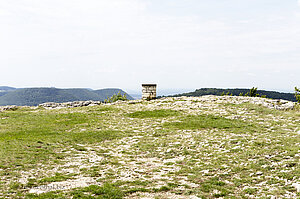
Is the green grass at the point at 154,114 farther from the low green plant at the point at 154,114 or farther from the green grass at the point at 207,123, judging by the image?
the green grass at the point at 207,123

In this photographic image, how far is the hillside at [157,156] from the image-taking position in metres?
9.80

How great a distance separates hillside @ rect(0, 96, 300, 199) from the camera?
9.80 metres

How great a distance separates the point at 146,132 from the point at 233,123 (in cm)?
864

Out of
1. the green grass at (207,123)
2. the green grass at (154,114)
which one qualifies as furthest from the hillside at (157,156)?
the green grass at (154,114)

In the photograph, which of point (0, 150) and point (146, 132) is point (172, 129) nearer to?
point (146, 132)

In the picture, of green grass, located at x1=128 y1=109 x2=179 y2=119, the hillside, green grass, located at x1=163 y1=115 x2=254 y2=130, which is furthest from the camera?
green grass, located at x1=128 y1=109 x2=179 y2=119

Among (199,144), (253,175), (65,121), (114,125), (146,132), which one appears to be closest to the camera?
(253,175)

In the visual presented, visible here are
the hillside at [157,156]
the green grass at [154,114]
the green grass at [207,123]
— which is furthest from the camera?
the green grass at [154,114]

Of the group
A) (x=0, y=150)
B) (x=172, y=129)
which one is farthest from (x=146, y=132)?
(x=0, y=150)

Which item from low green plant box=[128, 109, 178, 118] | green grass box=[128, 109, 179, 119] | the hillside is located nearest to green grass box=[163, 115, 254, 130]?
the hillside

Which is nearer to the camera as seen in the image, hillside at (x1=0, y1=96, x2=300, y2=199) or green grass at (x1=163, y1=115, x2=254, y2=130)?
hillside at (x1=0, y1=96, x2=300, y2=199)

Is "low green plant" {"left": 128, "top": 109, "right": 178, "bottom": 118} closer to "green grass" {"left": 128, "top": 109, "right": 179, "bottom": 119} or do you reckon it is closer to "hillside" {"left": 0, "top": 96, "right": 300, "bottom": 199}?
"green grass" {"left": 128, "top": 109, "right": 179, "bottom": 119}

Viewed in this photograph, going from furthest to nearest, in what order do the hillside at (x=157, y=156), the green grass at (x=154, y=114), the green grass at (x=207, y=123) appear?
the green grass at (x=154, y=114)
the green grass at (x=207, y=123)
the hillside at (x=157, y=156)

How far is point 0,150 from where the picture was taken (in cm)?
1545
